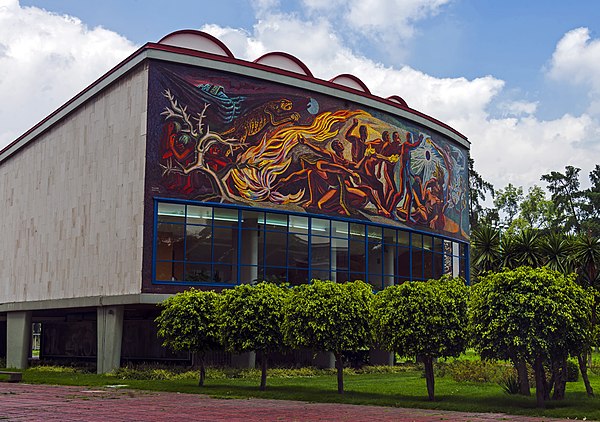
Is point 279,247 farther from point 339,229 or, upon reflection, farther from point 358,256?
point 358,256

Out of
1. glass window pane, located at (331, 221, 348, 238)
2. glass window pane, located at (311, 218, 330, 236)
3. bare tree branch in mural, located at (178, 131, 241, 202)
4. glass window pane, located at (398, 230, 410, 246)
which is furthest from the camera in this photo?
glass window pane, located at (398, 230, 410, 246)

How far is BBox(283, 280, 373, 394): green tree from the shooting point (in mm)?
25703

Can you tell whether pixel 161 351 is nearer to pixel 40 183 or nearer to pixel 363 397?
→ pixel 40 183

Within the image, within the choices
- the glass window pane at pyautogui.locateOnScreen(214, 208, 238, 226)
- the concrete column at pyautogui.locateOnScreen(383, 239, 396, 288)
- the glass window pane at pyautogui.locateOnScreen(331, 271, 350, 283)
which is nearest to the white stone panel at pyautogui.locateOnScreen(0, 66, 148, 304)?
the glass window pane at pyautogui.locateOnScreen(214, 208, 238, 226)

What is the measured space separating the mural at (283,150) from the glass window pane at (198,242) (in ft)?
8.14

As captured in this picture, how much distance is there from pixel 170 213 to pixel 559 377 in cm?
2138

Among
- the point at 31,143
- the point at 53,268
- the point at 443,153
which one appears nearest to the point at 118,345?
the point at 53,268

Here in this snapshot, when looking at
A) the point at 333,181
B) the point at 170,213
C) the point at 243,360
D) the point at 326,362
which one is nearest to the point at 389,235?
the point at 333,181

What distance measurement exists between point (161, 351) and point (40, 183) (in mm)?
13793

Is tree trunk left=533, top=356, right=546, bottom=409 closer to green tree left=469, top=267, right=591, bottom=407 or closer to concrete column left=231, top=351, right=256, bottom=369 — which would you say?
green tree left=469, top=267, right=591, bottom=407

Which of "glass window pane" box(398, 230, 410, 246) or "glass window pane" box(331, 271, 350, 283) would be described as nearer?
"glass window pane" box(331, 271, 350, 283)

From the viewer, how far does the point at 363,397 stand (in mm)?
24875

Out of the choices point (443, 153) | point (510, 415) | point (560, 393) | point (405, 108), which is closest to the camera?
point (510, 415)

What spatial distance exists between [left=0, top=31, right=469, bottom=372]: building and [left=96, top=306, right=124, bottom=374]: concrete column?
8 centimetres
